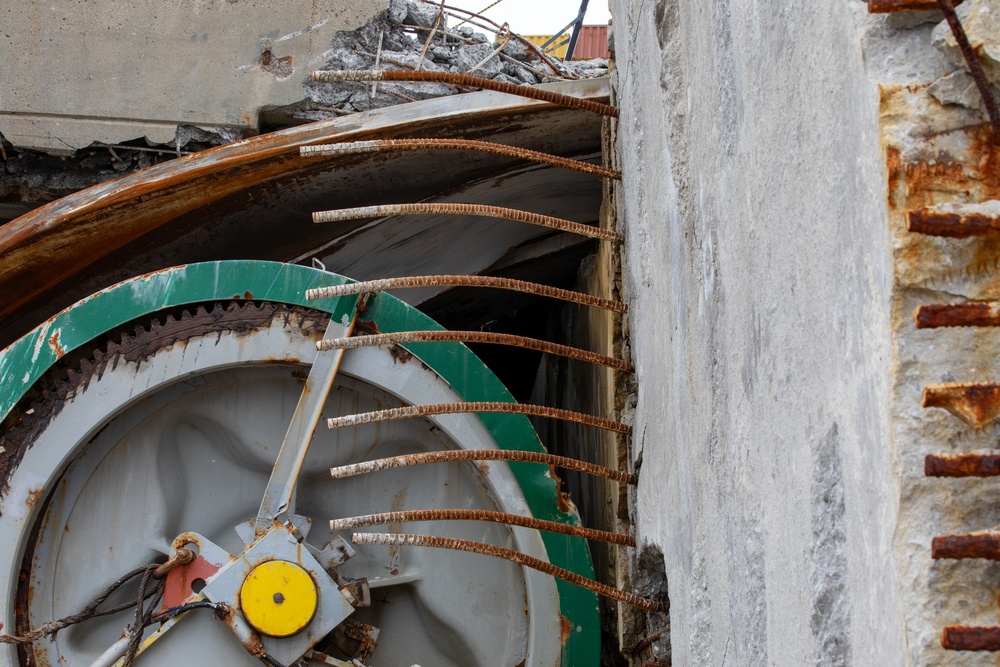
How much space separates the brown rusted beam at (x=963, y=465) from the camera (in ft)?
2.34

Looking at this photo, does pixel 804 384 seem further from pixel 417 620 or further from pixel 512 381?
pixel 512 381

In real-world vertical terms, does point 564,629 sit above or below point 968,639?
below

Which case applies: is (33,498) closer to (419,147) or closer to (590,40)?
(419,147)

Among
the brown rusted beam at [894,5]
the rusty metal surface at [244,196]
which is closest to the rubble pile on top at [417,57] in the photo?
the rusty metal surface at [244,196]

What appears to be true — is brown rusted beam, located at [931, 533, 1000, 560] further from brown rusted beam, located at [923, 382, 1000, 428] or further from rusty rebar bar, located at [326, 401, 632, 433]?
rusty rebar bar, located at [326, 401, 632, 433]

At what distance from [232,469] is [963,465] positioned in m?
2.13

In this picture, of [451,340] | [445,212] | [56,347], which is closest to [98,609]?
[56,347]

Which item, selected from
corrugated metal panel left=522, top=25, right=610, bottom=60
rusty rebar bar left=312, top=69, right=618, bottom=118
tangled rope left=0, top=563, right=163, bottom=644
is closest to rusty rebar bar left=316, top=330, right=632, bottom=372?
rusty rebar bar left=312, top=69, right=618, bottom=118

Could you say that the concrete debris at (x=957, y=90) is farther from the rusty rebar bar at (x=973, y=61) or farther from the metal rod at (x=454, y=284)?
the metal rod at (x=454, y=284)

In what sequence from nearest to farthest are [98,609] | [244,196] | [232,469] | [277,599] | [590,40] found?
[277,599]
[98,609]
[232,469]
[244,196]
[590,40]

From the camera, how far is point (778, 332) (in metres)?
0.98

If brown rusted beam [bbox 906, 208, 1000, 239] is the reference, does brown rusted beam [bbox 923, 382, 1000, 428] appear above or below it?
below

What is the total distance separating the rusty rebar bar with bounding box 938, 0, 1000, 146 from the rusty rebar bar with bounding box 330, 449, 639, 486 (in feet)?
4.27

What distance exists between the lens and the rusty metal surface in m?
2.52
